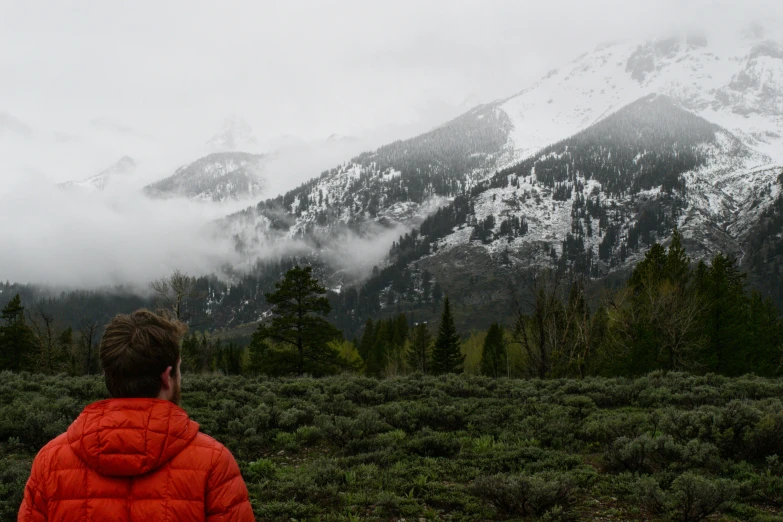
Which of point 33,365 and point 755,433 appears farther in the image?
point 33,365

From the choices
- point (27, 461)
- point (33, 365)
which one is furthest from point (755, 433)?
point (33, 365)

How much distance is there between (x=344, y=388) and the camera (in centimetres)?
1644

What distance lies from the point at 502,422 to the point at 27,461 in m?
9.91

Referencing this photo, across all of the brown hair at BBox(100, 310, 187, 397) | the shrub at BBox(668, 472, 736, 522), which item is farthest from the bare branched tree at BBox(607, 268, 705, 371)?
the brown hair at BBox(100, 310, 187, 397)

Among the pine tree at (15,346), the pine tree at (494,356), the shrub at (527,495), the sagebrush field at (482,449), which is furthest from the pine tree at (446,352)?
the shrub at (527,495)

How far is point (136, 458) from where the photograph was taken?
256cm

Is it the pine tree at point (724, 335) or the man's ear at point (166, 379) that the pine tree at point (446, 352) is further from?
the man's ear at point (166, 379)

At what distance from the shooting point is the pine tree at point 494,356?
64688 mm

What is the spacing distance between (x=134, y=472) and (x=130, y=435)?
7.4 inches

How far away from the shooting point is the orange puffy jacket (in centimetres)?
260

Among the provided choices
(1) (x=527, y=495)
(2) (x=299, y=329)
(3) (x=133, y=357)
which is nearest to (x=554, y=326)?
(2) (x=299, y=329)

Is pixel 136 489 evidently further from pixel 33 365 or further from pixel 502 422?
pixel 33 365

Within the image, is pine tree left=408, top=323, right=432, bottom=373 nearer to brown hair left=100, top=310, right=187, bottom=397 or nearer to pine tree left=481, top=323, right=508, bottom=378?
pine tree left=481, top=323, right=508, bottom=378

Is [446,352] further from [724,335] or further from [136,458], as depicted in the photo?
[136,458]
